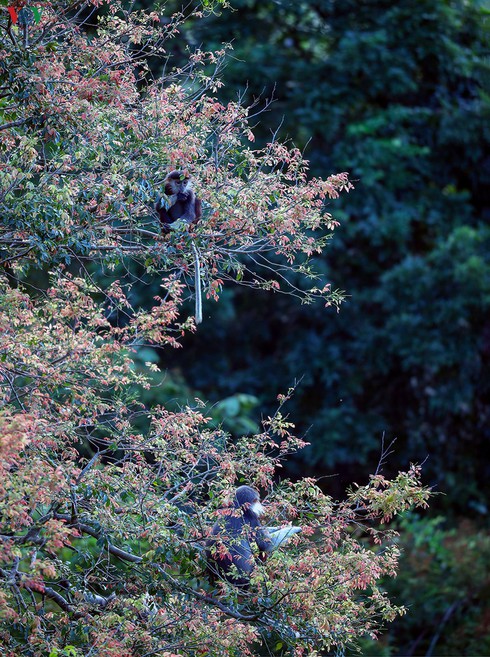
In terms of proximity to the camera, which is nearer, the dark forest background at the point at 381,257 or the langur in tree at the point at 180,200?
the langur in tree at the point at 180,200

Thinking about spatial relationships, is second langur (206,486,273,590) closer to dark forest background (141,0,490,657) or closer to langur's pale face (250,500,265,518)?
langur's pale face (250,500,265,518)

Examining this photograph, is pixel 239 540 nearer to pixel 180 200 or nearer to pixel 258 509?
pixel 258 509

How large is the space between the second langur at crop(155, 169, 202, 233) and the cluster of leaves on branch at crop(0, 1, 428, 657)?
3.0 inches

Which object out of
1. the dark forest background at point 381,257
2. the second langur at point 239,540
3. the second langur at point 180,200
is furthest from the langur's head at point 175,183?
the dark forest background at point 381,257

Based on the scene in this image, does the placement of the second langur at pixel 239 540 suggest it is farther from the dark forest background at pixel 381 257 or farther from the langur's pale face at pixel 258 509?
the dark forest background at pixel 381 257

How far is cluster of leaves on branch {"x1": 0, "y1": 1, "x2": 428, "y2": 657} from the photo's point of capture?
465 centimetres

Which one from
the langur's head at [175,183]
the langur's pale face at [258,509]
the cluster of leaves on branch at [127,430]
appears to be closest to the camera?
the cluster of leaves on branch at [127,430]

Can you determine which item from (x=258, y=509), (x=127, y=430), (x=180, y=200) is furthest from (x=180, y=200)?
(x=258, y=509)

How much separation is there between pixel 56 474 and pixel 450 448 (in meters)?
11.4

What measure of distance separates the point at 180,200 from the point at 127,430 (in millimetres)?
1470

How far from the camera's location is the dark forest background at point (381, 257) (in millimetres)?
13414

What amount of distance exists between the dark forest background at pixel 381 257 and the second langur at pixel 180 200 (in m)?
7.11

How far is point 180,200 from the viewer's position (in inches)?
224

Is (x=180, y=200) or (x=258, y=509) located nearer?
(x=258, y=509)
